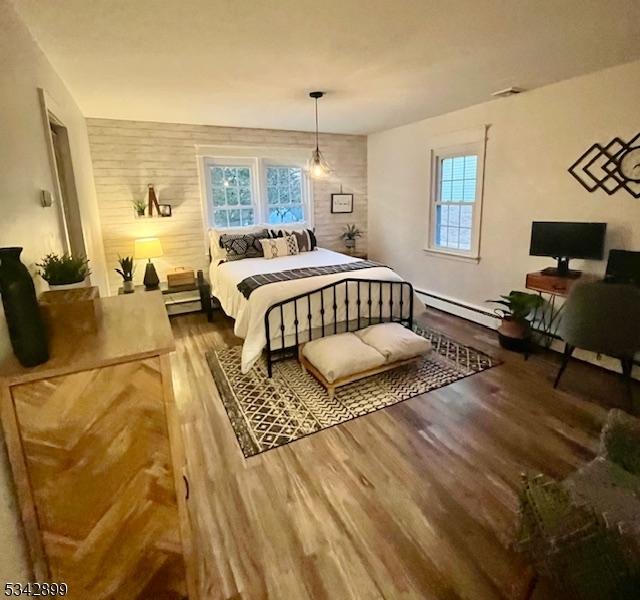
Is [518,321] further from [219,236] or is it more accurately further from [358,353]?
[219,236]

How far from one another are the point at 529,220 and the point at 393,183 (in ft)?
7.28

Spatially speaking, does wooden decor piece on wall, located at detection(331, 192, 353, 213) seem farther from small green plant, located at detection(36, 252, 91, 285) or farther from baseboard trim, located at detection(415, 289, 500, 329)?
small green plant, located at detection(36, 252, 91, 285)

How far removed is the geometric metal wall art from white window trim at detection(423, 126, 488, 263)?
999mm

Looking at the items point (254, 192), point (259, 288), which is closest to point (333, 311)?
point (259, 288)

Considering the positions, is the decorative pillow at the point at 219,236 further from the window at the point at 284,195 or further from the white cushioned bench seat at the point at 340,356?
the white cushioned bench seat at the point at 340,356

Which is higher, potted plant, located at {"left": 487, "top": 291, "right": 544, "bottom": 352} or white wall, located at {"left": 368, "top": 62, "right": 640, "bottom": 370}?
white wall, located at {"left": 368, "top": 62, "right": 640, "bottom": 370}

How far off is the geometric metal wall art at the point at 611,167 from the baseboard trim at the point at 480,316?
1.36m

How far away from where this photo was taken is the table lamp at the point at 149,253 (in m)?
4.26

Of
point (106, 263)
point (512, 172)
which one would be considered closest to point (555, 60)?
point (512, 172)

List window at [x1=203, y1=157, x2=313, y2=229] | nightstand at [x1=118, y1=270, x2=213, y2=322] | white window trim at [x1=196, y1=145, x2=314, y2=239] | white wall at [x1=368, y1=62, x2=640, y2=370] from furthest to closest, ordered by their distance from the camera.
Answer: window at [x1=203, y1=157, x2=313, y2=229] → white window trim at [x1=196, y1=145, x2=314, y2=239] → nightstand at [x1=118, y1=270, x2=213, y2=322] → white wall at [x1=368, y1=62, x2=640, y2=370]

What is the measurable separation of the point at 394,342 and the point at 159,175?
11.5 feet

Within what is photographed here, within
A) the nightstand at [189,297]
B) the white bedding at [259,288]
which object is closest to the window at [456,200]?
the white bedding at [259,288]

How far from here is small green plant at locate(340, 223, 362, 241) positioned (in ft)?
19.1

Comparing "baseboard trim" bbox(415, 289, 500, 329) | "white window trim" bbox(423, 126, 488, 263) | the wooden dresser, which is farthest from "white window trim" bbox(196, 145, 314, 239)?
the wooden dresser
